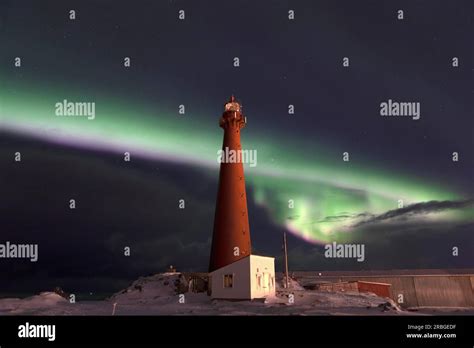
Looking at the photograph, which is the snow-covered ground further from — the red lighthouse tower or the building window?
the red lighthouse tower

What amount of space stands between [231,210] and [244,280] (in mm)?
10281

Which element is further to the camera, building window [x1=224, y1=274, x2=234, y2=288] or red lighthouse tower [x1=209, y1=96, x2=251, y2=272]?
red lighthouse tower [x1=209, y1=96, x2=251, y2=272]

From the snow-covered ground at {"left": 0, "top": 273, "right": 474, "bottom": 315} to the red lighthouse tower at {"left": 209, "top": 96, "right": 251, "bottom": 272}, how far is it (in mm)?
4665

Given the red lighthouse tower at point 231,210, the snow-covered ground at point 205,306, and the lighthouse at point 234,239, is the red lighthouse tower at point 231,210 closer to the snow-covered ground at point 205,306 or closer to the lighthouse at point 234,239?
the lighthouse at point 234,239

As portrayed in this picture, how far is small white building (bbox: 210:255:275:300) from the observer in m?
36.2

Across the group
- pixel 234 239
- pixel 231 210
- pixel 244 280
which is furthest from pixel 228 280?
pixel 231 210

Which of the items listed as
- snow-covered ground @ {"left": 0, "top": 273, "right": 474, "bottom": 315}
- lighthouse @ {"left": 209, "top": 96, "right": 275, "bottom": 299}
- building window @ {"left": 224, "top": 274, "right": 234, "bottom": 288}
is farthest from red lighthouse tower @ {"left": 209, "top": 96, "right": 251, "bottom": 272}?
building window @ {"left": 224, "top": 274, "right": 234, "bottom": 288}

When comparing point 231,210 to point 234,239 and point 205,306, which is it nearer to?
point 234,239

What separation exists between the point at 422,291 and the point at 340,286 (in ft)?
39.0

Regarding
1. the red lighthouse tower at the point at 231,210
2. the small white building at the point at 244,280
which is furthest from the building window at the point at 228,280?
the red lighthouse tower at the point at 231,210

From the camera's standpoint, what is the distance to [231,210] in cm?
4516
